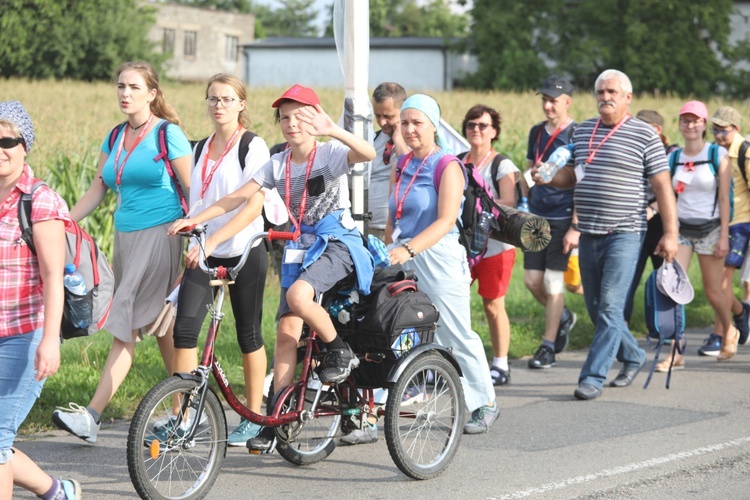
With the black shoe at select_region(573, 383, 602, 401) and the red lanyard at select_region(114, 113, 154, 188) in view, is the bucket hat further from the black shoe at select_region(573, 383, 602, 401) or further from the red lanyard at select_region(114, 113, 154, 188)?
the red lanyard at select_region(114, 113, 154, 188)

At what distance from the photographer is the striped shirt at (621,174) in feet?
24.8

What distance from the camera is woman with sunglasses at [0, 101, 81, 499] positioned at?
4.32 meters

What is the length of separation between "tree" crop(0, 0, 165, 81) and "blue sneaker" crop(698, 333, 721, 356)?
158 ft

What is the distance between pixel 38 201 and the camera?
14.4 feet

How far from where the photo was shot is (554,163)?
7.68 metres

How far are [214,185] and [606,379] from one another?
3.58m

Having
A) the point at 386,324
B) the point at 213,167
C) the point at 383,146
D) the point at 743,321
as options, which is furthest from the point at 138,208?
the point at 743,321

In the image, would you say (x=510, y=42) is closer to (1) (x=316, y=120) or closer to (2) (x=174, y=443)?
(1) (x=316, y=120)

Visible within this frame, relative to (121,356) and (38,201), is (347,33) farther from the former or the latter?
(38,201)

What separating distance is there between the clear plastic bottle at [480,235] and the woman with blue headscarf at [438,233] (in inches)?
9.0

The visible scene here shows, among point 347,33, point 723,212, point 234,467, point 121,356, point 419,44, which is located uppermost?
point 419,44

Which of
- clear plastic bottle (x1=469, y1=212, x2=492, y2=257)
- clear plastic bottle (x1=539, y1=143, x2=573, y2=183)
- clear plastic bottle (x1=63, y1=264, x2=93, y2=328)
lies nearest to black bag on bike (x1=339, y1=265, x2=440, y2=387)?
clear plastic bottle (x1=469, y1=212, x2=492, y2=257)

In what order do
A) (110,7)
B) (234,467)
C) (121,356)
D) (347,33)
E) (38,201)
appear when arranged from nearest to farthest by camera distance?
1. (38,201)
2. (234,467)
3. (121,356)
4. (347,33)
5. (110,7)

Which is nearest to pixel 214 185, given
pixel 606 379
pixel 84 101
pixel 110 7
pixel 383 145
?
pixel 383 145
